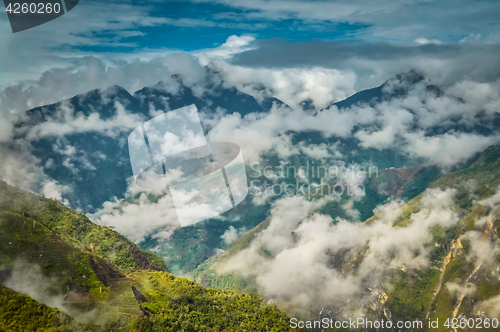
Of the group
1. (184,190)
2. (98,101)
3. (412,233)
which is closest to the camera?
(184,190)

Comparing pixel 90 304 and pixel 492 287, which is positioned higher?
pixel 90 304

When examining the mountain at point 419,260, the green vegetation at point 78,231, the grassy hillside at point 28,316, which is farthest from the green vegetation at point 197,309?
the mountain at point 419,260

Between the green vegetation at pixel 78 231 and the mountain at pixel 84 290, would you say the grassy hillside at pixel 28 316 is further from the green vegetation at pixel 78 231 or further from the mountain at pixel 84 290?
the green vegetation at pixel 78 231

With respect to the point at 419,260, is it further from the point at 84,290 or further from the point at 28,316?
the point at 28,316

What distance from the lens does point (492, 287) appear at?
104 metres

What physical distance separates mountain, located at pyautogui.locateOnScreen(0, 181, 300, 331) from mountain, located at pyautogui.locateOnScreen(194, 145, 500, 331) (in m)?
98.9

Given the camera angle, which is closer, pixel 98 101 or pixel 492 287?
pixel 492 287

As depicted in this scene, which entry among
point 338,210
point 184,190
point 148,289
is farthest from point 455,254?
point 148,289

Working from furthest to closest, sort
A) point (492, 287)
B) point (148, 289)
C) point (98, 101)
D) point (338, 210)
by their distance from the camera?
1. point (338, 210)
2. point (98, 101)
3. point (492, 287)
4. point (148, 289)

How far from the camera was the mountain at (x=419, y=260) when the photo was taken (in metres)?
111

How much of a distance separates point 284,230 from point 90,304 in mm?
157736

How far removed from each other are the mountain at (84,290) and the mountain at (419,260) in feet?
324

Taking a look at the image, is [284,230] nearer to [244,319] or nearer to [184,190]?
[184,190]

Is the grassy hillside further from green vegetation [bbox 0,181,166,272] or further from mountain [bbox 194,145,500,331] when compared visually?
mountain [bbox 194,145,500,331]
